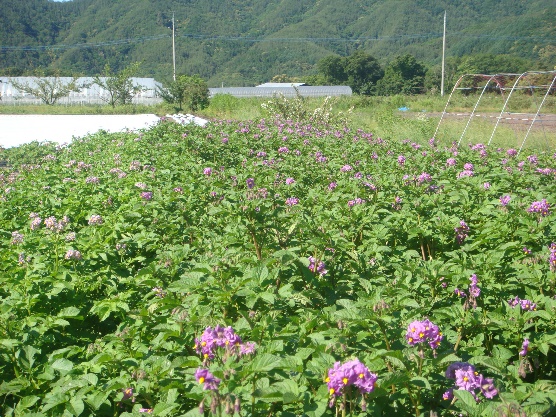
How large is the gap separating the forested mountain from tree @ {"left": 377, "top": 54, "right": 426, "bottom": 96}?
3263 centimetres

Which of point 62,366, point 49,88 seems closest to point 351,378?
point 62,366

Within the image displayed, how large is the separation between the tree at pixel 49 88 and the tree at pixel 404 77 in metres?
28.1

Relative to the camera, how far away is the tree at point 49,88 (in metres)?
48.3

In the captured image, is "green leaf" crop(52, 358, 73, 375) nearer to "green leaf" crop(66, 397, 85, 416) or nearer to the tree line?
"green leaf" crop(66, 397, 85, 416)

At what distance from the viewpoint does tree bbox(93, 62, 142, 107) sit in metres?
45.8

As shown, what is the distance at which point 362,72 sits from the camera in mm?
60469

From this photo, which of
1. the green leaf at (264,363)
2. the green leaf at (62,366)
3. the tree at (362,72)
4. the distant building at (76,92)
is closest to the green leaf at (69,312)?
the green leaf at (62,366)

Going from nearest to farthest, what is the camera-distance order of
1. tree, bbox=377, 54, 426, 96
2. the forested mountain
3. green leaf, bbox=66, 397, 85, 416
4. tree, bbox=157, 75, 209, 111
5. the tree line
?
green leaf, bbox=66, 397, 85, 416
tree, bbox=157, 75, 209, 111
the tree line
tree, bbox=377, 54, 426, 96
the forested mountain

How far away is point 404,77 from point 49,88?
31.4 metres

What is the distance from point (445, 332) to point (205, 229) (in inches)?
84.4

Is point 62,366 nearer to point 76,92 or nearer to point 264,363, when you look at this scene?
point 264,363

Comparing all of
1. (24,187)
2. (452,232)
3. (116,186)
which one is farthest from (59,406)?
(24,187)

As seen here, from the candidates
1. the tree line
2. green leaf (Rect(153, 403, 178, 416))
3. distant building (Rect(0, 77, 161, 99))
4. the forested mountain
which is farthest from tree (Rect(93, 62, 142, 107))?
the forested mountain

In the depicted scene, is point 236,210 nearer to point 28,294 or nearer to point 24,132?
point 28,294
